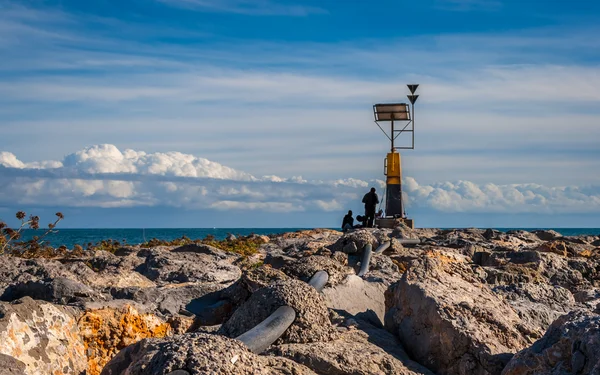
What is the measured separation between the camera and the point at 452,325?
5453 millimetres

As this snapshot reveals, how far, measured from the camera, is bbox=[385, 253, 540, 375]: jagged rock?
5.30m

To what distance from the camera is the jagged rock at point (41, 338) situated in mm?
4477

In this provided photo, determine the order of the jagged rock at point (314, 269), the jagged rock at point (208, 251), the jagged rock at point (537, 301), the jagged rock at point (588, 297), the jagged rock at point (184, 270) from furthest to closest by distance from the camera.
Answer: the jagged rock at point (208, 251) → the jagged rock at point (184, 270) → the jagged rock at point (314, 269) → the jagged rock at point (588, 297) → the jagged rock at point (537, 301)

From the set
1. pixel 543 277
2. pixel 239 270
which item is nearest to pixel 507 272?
pixel 543 277

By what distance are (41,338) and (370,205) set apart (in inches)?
793

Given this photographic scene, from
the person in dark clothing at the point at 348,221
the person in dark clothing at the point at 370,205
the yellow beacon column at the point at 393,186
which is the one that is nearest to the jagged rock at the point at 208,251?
the person in dark clothing at the point at 348,221

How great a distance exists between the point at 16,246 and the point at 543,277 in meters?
9.92

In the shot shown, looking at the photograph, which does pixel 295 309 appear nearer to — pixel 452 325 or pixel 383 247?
pixel 452 325

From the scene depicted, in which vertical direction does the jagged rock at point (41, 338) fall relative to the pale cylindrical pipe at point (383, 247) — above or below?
below

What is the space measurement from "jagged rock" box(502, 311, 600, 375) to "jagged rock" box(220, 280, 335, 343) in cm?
132

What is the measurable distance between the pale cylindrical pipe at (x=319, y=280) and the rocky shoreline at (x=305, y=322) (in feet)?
0.23

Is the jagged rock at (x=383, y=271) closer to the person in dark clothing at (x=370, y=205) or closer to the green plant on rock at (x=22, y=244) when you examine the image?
the green plant on rock at (x=22, y=244)

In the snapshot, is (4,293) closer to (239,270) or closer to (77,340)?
(77,340)

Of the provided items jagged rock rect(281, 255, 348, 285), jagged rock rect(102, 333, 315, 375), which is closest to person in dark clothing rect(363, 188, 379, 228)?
jagged rock rect(281, 255, 348, 285)
